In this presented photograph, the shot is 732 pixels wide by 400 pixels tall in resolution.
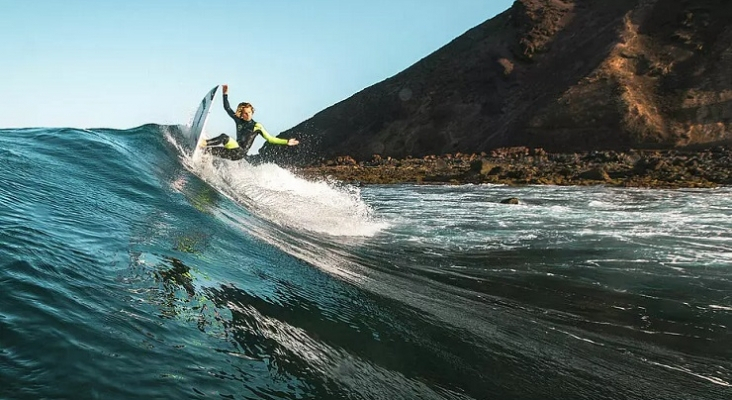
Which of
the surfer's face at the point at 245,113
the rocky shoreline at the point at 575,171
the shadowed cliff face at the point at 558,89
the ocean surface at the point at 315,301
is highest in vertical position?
the shadowed cliff face at the point at 558,89

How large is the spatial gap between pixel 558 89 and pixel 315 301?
47.7m

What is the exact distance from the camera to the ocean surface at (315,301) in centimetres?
332

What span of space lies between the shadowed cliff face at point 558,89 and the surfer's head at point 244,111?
32.6 m

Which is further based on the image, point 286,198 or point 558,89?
point 558,89

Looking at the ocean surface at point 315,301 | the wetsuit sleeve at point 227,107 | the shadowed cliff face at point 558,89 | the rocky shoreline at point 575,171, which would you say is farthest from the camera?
the shadowed cliff face at point 558,89

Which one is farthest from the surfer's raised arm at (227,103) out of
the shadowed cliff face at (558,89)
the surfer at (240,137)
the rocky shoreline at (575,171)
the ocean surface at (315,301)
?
the shadowed cliff face at (558,89)

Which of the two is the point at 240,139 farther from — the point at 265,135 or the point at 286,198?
the point at 286,198

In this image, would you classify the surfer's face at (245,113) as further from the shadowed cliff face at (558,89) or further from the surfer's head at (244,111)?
the shadowed cliff face at (558,89)

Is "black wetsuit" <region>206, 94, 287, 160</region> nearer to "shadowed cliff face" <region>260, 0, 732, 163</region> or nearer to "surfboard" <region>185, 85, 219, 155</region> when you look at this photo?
"surfboard" <region>185, 85, 219, 155</region>

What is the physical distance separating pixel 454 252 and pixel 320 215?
4688 millimetres

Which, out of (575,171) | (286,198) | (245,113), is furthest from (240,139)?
(575,171)

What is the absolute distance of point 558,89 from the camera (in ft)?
158

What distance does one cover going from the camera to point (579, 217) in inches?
567

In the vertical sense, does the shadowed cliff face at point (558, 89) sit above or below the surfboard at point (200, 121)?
above
